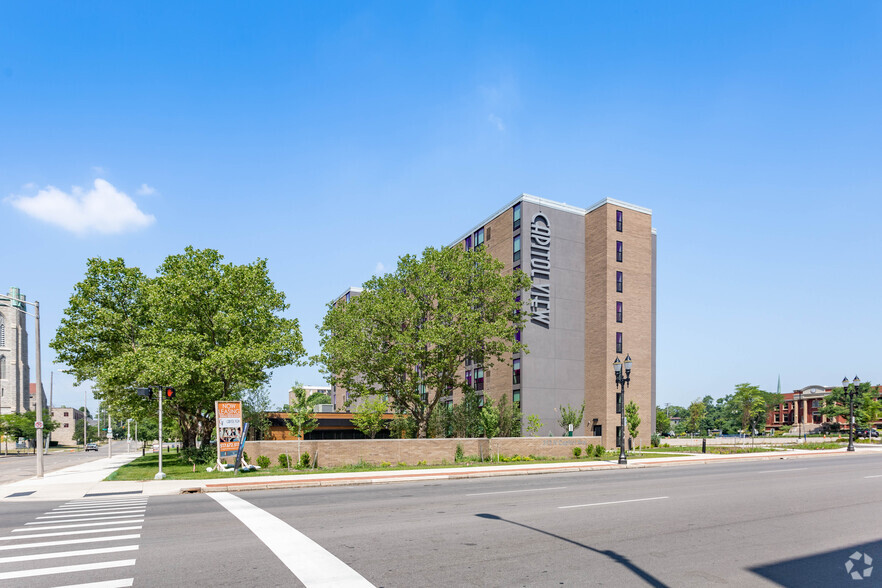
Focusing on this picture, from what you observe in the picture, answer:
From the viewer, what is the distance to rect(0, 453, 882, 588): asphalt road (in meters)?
7.73

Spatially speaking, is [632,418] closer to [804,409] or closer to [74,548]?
[74,548]

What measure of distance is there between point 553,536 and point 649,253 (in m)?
51.9

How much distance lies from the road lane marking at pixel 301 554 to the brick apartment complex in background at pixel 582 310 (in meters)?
43.2

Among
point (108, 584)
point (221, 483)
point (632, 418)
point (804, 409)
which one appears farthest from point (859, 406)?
point (108, 584)

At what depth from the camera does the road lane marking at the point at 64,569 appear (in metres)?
7.88

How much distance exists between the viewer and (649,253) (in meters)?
57.8

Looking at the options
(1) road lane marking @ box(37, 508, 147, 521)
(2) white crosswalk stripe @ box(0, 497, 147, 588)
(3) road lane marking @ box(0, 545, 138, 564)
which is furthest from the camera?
(1) road lane marking @ box(37, 508, 147, 521)

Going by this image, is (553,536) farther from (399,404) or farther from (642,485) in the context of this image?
(399,404)

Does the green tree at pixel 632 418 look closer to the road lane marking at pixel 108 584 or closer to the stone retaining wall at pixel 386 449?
the stone retaining wall at pixel 386 449

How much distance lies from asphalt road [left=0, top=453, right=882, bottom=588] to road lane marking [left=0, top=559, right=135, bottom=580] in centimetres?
6

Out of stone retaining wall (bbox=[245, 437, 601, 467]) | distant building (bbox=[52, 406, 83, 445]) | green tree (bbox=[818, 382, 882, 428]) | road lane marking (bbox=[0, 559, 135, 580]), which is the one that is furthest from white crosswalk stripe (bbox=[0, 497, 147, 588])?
distant building (bbox=[52, 406, 83, 445])

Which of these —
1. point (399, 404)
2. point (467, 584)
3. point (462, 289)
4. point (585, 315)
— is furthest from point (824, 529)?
point (585, 315)

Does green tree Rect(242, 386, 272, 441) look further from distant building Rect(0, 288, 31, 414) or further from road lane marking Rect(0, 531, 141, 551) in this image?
distant building Rect(0, 288, 31, 414)

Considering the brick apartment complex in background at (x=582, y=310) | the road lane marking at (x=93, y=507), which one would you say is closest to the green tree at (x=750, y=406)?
the brick apartment complex in background at (x=582, y=310)
